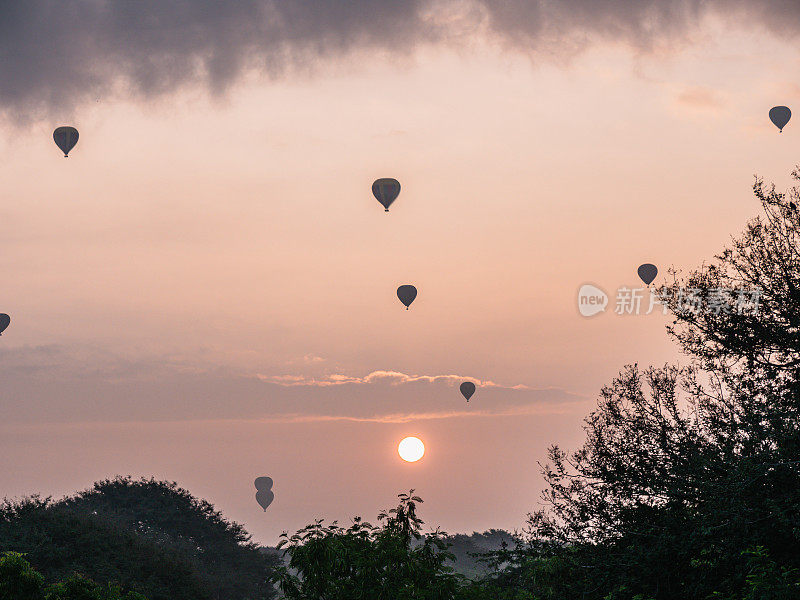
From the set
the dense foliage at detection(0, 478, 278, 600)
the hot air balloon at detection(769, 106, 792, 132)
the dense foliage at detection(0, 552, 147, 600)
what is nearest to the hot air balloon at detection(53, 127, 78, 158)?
the dense foliage at detection(0, 478, 278, 600)

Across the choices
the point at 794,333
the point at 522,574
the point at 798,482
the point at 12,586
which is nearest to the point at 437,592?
the point at 798,482

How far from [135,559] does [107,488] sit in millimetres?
24872

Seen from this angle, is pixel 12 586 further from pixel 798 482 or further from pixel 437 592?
pixel 798 482

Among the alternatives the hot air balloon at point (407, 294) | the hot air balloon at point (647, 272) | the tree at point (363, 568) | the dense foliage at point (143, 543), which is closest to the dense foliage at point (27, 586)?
the tree at point (363, 568)

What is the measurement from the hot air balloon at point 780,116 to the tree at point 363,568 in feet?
168

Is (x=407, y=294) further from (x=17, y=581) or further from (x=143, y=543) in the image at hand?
(x=17, y=581)

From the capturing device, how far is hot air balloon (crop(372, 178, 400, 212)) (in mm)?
69625

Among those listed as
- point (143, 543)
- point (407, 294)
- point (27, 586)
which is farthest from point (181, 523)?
point (27, 586)

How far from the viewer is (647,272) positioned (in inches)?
2315

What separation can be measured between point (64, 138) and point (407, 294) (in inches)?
1238

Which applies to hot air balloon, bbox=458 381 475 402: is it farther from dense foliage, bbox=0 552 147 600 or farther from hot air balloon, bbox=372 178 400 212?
dense foliage, bbox=0 552 147 600

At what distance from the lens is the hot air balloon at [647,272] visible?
2307 inches

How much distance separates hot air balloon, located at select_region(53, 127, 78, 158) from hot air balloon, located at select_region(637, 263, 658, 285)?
46.8 metres

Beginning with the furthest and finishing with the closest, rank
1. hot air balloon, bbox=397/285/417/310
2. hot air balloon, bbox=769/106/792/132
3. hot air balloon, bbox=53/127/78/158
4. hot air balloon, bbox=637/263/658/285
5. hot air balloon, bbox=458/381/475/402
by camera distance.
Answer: hot air balloon, bbox=458/381/475/402
hot air balloon, bbox=397/285/417/310
hot air balloon, bbox=53/127/78/158
hot air balloon, bbox=769/106/792/132
hot air balloon, bbox=637/263/658/285
